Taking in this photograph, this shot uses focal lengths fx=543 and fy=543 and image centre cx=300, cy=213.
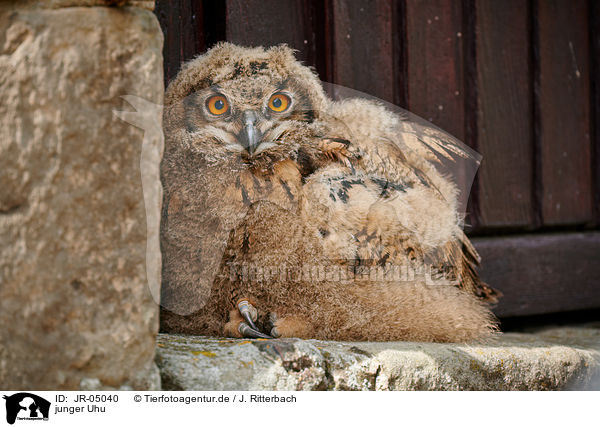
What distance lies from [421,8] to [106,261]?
1.68m

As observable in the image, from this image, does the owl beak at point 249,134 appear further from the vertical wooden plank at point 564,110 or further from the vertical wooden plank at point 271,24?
the vertical wooden plank at point 564,110

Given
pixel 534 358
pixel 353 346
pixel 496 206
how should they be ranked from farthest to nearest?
pixel 496 206 < pixel 534 358 < pixel 353 346

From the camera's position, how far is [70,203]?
107 centimetres

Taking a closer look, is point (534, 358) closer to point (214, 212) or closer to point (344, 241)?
point (344, 241)

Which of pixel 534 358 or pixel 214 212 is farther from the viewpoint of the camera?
pixel 534 358

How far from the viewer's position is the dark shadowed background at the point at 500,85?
76.2 inches

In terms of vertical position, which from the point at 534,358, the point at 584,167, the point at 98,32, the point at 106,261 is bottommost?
the point at 534,358

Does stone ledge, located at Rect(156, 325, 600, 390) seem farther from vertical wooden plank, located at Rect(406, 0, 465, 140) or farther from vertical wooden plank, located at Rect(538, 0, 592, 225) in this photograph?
vertical wooden plank, located at Rect(538, 0, 592, 225)

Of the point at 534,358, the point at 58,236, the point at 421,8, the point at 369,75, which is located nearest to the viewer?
the point at 58,236

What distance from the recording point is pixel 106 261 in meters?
1.09

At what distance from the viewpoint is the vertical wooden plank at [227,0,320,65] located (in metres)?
1.81

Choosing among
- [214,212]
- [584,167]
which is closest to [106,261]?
[214,212]
